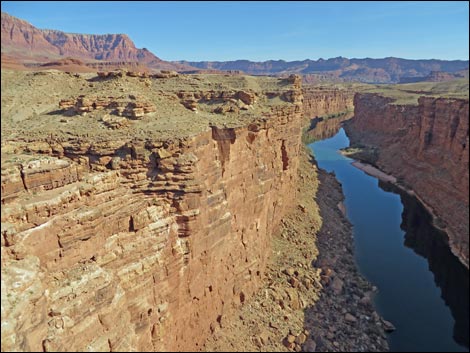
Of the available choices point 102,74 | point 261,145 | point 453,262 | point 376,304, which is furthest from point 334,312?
point 102,74

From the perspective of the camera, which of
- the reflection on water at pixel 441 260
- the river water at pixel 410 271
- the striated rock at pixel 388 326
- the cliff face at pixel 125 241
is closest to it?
the cliff face at pixel 125 241

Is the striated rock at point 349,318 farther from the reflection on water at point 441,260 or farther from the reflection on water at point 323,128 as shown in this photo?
the reflection on water at point 323,128

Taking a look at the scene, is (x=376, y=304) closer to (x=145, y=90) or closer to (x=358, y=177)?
(x=145, y=90)

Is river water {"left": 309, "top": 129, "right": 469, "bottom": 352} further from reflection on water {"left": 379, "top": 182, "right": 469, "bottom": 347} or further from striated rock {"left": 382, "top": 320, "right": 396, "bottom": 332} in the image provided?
striated rock {"left": 382, "top": 320, "right": 396, "bottom": 332}

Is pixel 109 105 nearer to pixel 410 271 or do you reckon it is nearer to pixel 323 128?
Answer: pixel 410 271

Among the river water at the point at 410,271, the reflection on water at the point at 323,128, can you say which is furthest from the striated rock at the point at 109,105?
the reflection on water at the point at 323,128

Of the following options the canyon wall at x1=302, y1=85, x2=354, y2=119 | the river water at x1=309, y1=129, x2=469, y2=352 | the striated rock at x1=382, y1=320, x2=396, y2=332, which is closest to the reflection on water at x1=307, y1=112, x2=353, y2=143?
the canyon wall at x1=302, y1=85, x2=354, y2=119
